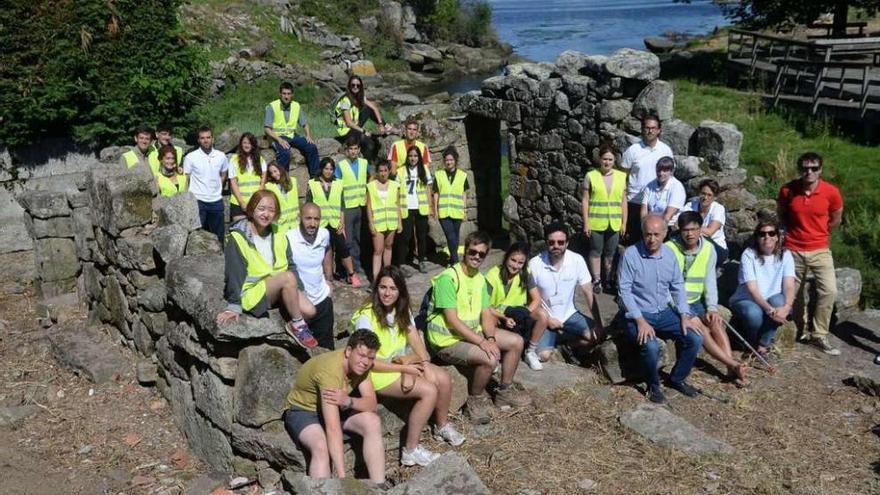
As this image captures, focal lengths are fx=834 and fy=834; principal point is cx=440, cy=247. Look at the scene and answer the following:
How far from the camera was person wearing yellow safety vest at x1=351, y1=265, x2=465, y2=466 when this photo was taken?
19.4 ft

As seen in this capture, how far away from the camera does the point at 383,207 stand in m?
10.1

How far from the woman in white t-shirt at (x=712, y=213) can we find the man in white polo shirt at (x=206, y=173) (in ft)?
17.1

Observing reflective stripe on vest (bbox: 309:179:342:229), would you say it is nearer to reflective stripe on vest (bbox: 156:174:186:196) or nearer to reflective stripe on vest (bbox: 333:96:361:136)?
reflective stripe on vest (bbox: 156:174:186:196)

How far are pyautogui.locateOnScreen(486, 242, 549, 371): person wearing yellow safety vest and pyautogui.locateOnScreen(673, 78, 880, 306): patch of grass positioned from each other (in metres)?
4.08

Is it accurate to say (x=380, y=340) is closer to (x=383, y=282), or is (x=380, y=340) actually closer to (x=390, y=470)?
(x=383, y=282)

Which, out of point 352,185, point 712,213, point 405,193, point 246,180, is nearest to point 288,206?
point 246,180

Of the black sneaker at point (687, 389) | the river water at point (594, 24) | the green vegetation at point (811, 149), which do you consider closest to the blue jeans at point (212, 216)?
the black sneaker at point (687, 389)

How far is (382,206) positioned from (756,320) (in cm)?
450

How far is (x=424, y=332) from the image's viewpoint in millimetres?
6969

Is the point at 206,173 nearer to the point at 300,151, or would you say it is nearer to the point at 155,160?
the point at 155,160

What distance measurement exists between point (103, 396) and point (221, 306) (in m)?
2.93

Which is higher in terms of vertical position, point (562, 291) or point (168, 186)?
point (168, 186)

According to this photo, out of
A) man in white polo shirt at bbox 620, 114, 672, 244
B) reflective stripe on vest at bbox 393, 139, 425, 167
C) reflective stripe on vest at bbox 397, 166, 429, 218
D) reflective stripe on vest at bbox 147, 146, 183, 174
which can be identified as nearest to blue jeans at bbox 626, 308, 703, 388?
man in white polo shirt at bbox 620, 114, 672, 244

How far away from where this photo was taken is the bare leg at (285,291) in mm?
6344
